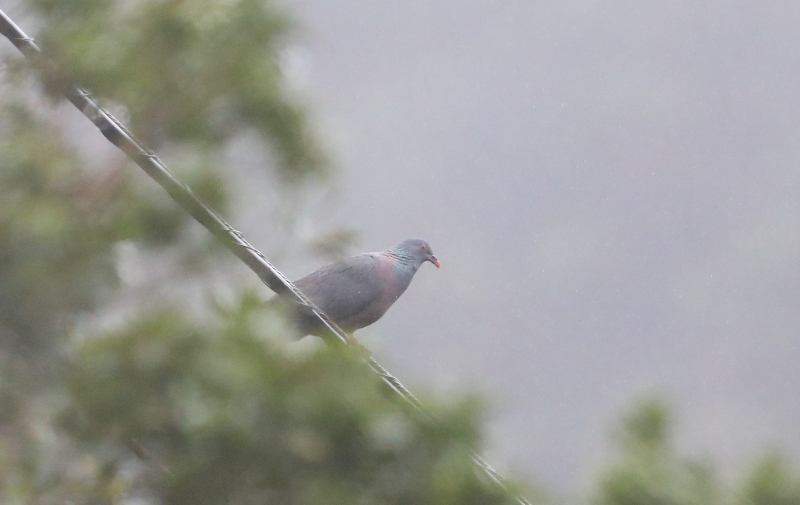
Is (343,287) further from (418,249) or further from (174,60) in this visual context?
(174,60)

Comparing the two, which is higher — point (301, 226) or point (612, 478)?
point (301, 226)

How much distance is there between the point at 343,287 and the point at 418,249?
0.74m

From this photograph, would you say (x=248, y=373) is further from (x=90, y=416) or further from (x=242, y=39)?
(x=242, y=39)

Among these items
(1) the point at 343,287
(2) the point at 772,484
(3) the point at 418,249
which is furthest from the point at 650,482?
(3) the point at 418,249

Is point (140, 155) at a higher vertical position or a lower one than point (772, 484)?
lower

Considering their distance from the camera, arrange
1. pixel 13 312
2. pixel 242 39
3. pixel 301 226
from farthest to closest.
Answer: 1. pixel 301 226
2. pixel 242 39
3. pixel 13 312

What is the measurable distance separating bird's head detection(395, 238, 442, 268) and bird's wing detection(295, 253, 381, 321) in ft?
1.50

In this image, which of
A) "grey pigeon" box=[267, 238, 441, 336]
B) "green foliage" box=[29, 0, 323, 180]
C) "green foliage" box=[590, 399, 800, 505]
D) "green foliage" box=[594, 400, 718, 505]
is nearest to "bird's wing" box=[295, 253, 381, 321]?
"grey pigeon" box=[267, 238, 441, 336]

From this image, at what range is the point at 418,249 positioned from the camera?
4715 millimetres

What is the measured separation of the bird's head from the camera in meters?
4.67

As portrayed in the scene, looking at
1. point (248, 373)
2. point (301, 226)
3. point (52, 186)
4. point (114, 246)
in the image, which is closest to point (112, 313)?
point (114, 246)

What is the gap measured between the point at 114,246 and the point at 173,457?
1.16 feet

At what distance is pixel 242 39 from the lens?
164cm

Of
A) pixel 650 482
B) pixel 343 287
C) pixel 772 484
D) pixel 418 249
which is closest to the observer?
pixel 650 482
